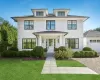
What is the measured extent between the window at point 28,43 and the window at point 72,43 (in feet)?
18.4

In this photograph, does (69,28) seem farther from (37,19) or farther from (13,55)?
(13,55)

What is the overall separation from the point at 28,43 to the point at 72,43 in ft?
24.4

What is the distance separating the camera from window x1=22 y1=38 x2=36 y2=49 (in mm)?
29156

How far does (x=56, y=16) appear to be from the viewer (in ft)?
95.6

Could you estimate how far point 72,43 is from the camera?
96.2ft

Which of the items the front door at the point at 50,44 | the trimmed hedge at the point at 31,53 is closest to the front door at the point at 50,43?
the front door at the point at 50,44

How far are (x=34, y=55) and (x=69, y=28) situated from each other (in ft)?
29.7

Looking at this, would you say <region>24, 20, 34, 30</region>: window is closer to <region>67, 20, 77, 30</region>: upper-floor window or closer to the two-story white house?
the two-story white house

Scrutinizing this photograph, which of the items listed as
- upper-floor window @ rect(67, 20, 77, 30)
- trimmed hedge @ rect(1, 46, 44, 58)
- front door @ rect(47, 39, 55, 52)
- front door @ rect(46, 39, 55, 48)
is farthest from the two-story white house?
trimmed hedge @ rect(1, 46, 44, 58)

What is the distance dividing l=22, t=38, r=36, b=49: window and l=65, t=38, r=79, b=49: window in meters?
5.60

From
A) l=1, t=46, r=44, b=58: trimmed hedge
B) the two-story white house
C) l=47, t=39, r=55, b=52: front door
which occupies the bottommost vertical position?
l=1, t=46, r=44, b=58: trimmed hedge

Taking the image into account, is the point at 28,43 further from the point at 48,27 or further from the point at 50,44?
the point at 50,44

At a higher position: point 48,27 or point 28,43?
point 48,27

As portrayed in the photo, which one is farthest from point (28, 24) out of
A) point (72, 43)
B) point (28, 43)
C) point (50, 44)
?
point (72, 43)
